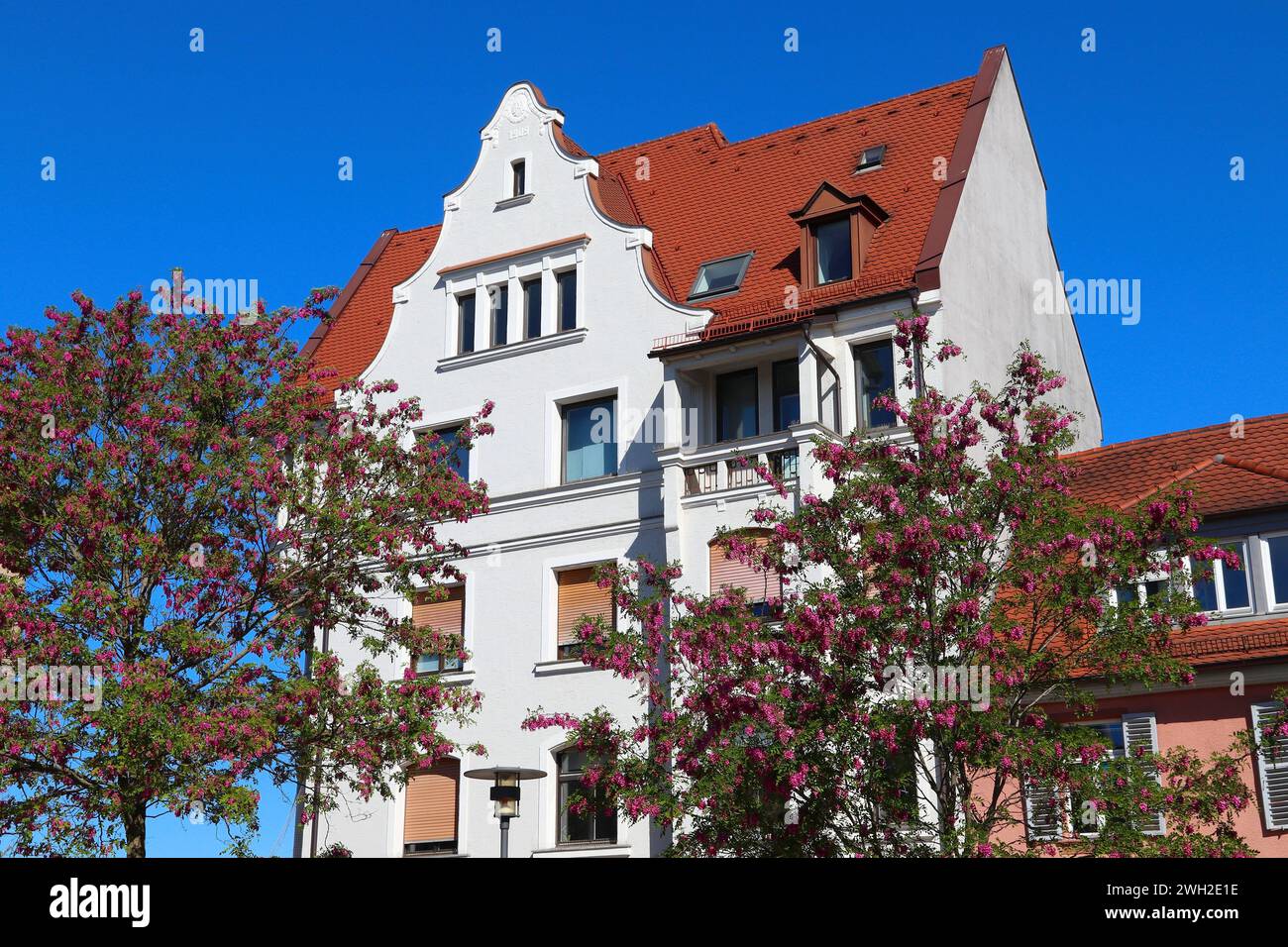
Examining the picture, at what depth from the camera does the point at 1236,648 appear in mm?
21031

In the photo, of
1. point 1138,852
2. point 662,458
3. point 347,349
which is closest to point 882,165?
point 662,458

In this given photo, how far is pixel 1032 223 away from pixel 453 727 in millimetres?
15791

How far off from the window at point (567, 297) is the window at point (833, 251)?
4946 mm

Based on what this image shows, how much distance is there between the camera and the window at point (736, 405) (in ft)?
87.5

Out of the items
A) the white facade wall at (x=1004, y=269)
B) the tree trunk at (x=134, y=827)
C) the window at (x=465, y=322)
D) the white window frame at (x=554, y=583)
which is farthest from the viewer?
the window at (x=465, y=322)

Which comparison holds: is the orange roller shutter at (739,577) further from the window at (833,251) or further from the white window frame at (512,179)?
the white window frame at (512,179)

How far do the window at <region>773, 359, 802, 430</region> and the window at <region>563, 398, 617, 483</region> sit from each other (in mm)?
3230

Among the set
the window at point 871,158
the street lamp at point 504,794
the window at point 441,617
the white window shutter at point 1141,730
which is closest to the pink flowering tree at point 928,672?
the street lamp at point 504,794

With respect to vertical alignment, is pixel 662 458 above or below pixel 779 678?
above

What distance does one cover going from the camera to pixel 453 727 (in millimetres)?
27531

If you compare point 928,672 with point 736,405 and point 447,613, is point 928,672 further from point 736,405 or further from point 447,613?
point 447,613

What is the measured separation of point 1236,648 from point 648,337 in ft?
38.7
